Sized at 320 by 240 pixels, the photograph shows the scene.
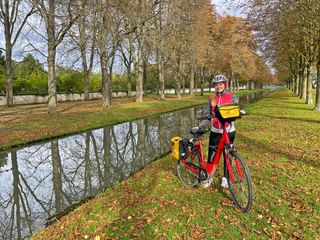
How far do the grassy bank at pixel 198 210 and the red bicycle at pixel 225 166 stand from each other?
0.21 m

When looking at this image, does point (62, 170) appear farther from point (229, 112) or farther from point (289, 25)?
point (289, 25)

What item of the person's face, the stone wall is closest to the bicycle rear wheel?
the person's face

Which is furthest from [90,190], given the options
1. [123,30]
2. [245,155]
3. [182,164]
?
[123,30]

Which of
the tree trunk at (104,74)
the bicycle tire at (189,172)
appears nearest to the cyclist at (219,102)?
the bicycle tire at (189,172)

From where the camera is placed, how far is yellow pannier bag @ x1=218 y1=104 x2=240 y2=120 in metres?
4.35

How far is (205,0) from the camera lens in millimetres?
36469

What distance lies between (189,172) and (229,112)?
184cm

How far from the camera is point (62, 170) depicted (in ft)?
25.7

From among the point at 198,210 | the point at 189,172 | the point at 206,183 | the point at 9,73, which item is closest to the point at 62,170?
the point at 189,172

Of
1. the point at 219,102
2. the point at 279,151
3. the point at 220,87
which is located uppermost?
the point at 220,87

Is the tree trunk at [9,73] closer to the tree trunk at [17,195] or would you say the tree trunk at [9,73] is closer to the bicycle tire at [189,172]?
the tree trunk at [17,195]

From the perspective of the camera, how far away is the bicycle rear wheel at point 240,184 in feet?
13.9

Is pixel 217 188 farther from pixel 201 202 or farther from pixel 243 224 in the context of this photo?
pixel 243 224

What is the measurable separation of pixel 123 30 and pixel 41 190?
21.3m
